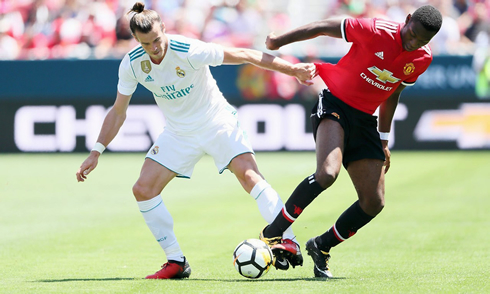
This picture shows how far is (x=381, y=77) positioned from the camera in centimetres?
592

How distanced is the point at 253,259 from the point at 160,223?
39.5 inches

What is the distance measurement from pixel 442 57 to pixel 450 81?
606mm

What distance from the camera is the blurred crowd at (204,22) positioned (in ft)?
61.7

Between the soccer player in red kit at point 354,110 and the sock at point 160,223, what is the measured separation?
0.89 metres

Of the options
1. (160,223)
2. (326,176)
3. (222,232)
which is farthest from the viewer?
(222,232)

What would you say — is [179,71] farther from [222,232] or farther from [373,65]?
[222,232]

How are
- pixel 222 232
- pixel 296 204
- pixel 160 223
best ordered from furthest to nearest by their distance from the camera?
pixel 222 232
pixel 160 223
pixel 296 204

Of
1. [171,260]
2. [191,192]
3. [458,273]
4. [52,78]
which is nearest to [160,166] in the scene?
[171,260]

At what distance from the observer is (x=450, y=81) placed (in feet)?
58.0

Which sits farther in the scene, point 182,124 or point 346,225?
point 182,124

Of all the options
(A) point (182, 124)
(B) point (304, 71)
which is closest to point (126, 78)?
(A) point (182, 124)

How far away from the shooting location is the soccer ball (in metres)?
5.73

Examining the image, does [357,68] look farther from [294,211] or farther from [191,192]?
[191,192]

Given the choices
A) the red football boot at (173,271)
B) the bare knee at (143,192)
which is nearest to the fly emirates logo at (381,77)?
the bare knee at (143,192)
